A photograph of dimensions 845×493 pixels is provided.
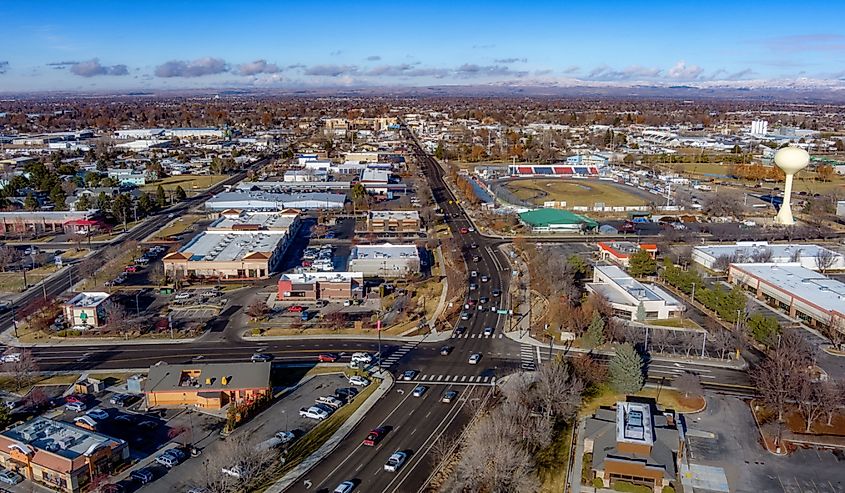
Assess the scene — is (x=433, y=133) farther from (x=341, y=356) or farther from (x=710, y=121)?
(x=341, y=356)

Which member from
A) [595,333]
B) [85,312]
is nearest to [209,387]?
[85,312]

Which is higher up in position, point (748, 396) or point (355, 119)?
point (355, 119)

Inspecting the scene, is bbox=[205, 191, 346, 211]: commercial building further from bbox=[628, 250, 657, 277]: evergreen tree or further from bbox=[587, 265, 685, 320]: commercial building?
bbox=[587, 265, 685, 320]: commercial building

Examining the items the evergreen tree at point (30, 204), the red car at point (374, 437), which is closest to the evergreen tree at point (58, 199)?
the evergreen tree at point (30, 204)

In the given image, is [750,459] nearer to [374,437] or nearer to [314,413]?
[374,437]

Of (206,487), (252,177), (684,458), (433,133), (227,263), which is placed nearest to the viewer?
(206,487)

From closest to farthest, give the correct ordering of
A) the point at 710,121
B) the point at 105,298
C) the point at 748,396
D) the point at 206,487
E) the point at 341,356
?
the point at 206,487
the point at 748,396
the point at 341,356
the point at 105,298
the point at 710,121

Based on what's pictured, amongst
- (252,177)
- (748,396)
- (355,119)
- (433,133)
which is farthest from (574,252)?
(355,119)
